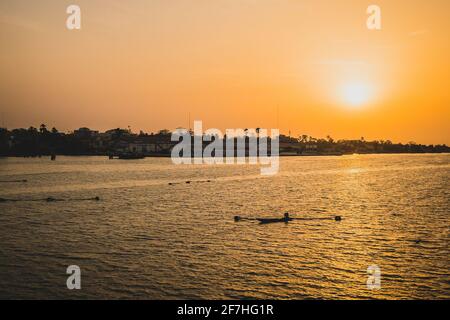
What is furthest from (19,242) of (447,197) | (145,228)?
(447,197)

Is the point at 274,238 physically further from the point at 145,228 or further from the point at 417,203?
the point at 417,203

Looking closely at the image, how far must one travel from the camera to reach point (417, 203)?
228 feet

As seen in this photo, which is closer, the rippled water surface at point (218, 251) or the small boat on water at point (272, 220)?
the rippled water surface at point (218, 251)

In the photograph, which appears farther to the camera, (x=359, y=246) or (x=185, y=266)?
(x=359, y=246)

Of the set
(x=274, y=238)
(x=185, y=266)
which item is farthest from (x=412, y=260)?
(x=185, y=266)

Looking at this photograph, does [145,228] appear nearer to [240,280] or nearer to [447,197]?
[240,280]

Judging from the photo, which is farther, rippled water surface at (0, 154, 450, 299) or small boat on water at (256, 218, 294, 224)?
small boat on water at (256, 218, 294, 224)

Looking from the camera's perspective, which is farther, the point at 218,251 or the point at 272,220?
the point at 272,220

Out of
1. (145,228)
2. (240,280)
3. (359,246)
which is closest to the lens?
(240,280)
